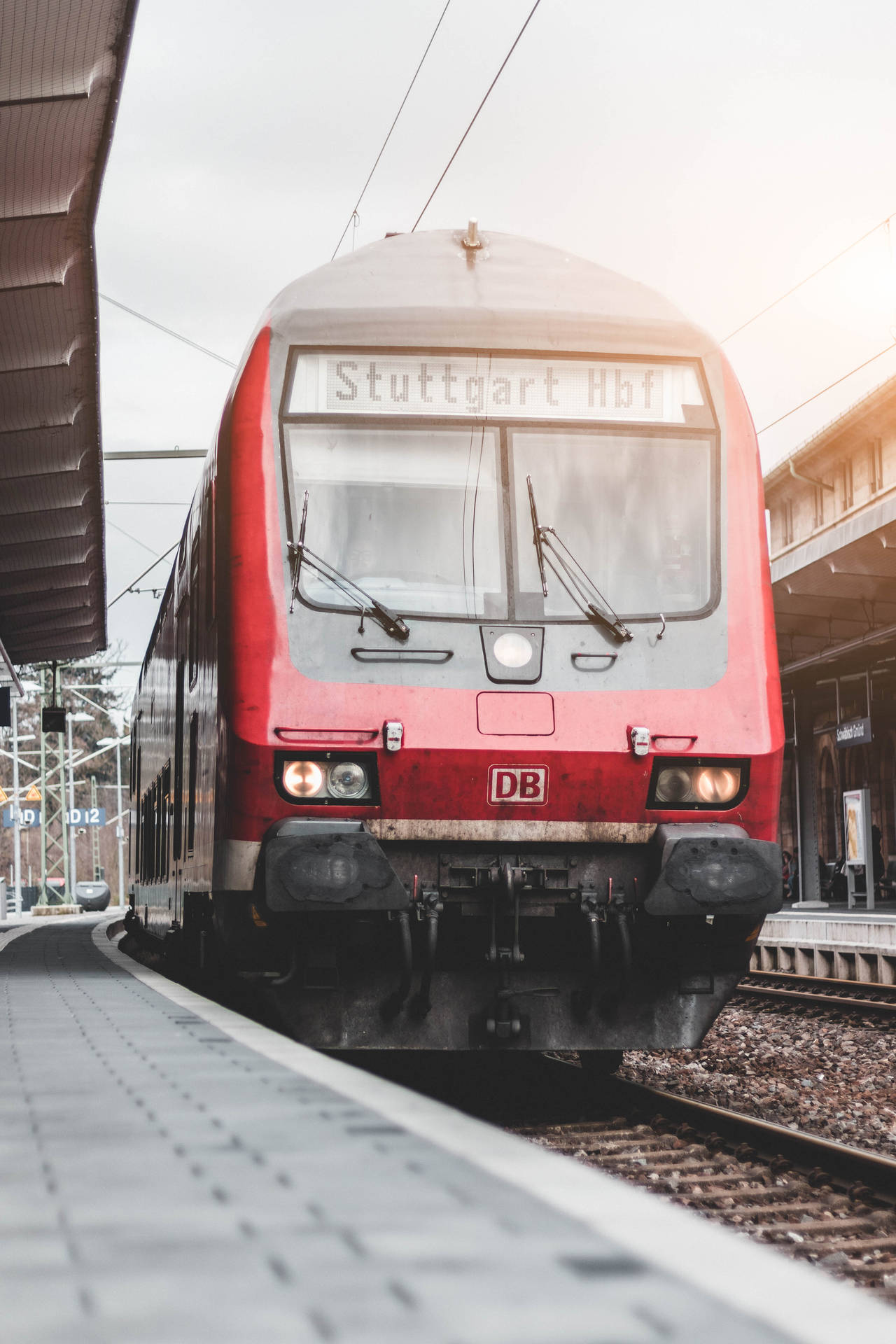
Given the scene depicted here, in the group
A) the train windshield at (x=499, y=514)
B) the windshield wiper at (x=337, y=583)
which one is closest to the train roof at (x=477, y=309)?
the train windshield at (x=499, y=514)

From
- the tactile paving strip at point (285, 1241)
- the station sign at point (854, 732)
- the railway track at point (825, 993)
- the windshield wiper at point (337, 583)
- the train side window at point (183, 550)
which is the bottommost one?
the railway track at point (825, 993)

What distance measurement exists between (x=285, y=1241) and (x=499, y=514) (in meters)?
4.92

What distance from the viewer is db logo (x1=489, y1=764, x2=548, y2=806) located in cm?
605

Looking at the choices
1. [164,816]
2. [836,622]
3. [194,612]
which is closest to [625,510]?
[194,612]

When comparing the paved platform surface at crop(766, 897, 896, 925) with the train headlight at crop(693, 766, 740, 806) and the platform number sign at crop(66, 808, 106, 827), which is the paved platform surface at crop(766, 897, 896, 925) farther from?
the platform number sign at crop(66, 808, 106, 827)

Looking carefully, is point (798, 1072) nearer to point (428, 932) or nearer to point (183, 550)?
point (428, 932)

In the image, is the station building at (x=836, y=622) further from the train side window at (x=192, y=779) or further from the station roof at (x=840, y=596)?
the train side window at (x=192, y=779)

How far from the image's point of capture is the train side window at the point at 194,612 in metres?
7.82

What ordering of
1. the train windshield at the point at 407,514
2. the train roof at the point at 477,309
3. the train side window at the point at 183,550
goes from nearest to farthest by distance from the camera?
the train windshield at the point at 407,514
the train roof at the point at 477,309
the train side window at the point at 183,550

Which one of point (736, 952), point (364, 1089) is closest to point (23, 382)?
→ point (736, 952)

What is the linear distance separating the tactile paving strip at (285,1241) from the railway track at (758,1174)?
6.88ft

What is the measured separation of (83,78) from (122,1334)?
325 inches

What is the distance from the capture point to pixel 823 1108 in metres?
7.71

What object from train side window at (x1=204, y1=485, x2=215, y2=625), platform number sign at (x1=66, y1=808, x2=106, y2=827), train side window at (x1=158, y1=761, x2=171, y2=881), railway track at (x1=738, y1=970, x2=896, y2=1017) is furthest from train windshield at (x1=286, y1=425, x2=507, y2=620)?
platform number sign at (x1=66, y1=808, x2=106, y2=827)
